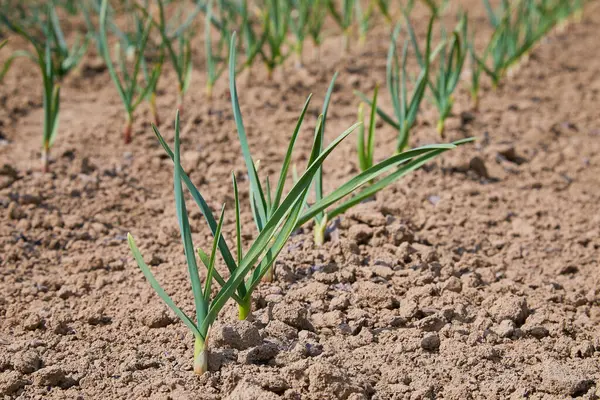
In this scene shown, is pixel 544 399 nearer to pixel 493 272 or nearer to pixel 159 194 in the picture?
pixel 493 272

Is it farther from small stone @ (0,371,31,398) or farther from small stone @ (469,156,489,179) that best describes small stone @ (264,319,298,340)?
small stone @ (469,156,489,179)

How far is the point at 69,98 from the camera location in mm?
3512

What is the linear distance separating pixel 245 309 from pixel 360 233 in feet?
1.77

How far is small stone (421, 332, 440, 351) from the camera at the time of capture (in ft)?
5.79

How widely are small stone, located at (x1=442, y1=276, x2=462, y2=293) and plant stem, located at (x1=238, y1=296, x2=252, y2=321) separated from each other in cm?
55

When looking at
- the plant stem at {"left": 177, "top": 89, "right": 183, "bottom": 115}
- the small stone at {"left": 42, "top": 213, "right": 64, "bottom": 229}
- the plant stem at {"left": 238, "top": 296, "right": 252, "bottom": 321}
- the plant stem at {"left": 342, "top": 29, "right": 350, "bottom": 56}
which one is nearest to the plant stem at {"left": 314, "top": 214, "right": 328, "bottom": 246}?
the plant stem at {"left": 238, "top": 296, "right": 252, "bottom": 321}

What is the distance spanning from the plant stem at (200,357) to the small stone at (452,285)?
2.34 feet

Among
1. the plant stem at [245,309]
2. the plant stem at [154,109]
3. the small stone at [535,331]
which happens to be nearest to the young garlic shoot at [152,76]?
the plant stem at [154,109]

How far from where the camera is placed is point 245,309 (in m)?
1.78

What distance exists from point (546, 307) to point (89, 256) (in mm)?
1322

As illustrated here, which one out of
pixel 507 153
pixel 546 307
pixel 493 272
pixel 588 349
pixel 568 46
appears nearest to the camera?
pixel 588 349

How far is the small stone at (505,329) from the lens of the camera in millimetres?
1844

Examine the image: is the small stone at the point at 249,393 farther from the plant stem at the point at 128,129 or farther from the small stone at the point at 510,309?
the plant stem at the point at 128,129

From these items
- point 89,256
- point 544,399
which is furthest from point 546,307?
point 89,256
